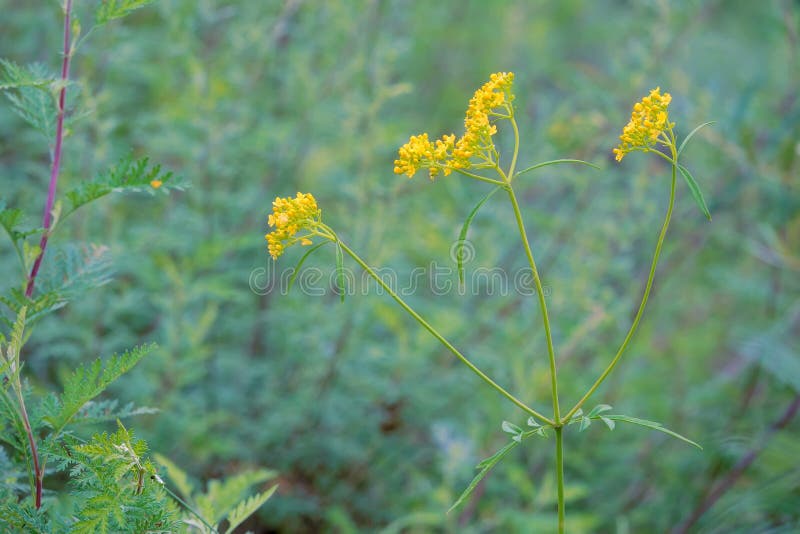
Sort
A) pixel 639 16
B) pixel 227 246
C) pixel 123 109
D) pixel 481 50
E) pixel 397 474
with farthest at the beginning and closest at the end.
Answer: pixel 481 50 < pixel 123 109 < pixel 639 16 < pixel 397 474 < pixel 227 246

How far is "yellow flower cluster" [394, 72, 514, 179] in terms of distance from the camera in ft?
3.79

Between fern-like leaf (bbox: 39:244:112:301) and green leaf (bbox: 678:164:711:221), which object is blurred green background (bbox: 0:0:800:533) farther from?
green leaf (bbox: 678:164:711:221)

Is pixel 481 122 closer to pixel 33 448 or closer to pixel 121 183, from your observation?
pixel 121 183

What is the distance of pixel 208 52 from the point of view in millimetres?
2818

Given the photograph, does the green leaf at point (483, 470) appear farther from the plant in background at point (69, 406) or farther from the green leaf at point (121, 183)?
the green leaf at point (121, 183)

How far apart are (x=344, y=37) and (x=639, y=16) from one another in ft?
4.29

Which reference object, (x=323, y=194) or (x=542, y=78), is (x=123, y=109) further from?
(x=542, y=78)

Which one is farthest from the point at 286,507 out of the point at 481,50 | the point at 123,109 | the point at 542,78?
the point at 542,78

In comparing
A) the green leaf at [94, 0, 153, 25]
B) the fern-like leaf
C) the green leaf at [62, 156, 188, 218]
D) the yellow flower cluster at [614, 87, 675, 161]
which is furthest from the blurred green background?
the yellow flower cluster at [614, 87, 675, 161]

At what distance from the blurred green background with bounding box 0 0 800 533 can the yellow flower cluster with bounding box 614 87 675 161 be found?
1349 mm

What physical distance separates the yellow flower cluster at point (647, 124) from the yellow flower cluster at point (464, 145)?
0.21m

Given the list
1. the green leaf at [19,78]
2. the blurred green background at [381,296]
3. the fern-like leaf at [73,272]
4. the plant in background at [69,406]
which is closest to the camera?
the plant in background at [69,406]

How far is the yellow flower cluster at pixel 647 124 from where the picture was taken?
3.72 feet

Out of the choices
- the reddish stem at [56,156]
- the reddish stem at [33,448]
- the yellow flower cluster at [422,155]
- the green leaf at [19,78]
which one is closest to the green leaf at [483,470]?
the yellow flower cluster at [422,155]
